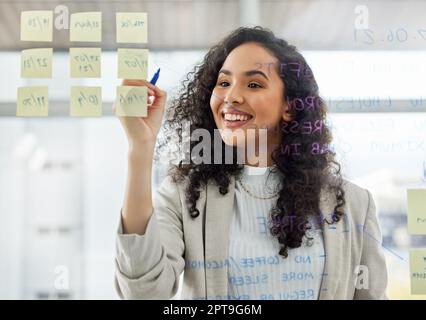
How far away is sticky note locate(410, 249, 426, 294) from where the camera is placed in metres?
0.95

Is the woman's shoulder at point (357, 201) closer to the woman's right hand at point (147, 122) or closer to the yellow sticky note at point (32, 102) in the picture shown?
the woman's right hand at point (147, 122)

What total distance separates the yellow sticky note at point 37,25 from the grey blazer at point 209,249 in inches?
14.1

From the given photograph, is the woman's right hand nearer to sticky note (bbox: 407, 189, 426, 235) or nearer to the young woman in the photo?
the young woman

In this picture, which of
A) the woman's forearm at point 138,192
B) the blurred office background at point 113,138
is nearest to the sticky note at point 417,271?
the blurred office background at point 113,138

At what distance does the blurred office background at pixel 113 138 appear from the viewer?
949 mm

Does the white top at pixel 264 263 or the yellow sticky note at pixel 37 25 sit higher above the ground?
the yellow sticky note at pixel 37 25

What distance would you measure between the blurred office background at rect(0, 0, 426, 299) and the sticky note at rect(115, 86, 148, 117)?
2 centimetres

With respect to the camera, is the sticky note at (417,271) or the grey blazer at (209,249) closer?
the grey blazer at (209,249)

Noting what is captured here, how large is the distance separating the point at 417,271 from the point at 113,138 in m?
0.62

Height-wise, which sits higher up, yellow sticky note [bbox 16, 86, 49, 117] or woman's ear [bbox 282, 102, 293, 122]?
yellow sticky note [bbox 16, 86, 49, 117]

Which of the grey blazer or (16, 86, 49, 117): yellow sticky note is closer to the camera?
the grey blazer

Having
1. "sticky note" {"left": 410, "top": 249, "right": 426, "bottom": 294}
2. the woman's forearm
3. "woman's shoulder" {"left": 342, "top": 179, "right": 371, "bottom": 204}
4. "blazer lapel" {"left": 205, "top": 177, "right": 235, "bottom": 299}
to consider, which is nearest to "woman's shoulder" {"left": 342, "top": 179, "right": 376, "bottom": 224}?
"woman's shoulder" {"left": 342, "top": 179, "right": 371, "bottom": 204}

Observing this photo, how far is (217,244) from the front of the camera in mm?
889
